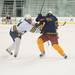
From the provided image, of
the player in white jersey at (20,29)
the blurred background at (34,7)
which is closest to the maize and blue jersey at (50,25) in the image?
the player in white jersey at (20,29)

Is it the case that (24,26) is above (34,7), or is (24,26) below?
above

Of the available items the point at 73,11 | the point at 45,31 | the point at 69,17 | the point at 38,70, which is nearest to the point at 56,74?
the point at 38,70

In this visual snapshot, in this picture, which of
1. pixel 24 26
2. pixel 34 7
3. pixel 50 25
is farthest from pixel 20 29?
pixel 34 7

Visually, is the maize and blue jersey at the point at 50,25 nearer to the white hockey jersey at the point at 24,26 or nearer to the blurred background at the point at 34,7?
the white hockey jersey at the point at 24,26

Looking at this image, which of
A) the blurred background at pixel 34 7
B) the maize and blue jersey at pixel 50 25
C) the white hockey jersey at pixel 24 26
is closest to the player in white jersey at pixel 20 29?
the white hockey jersey at pixel 24 26

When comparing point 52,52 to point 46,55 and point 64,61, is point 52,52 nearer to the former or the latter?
point 46,55

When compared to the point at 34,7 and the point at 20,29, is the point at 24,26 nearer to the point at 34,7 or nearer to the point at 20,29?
the point at 20,29

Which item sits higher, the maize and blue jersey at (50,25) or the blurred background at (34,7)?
the maize and blue jersey at (50,25)

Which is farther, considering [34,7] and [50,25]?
[34,7]

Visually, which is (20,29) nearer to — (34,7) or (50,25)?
(50,25)

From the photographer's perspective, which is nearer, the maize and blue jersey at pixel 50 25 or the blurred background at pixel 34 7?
the maize and blue jersey at pixel 50 25

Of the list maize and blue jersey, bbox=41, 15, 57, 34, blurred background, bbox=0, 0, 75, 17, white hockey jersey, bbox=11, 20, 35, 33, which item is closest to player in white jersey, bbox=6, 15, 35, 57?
white hockey jersey, bbox=11, 20, 35, 33

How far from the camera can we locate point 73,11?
24.5m

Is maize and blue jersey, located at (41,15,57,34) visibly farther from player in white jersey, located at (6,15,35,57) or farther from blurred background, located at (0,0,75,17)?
blurred background, located at (0,0,75,17)
